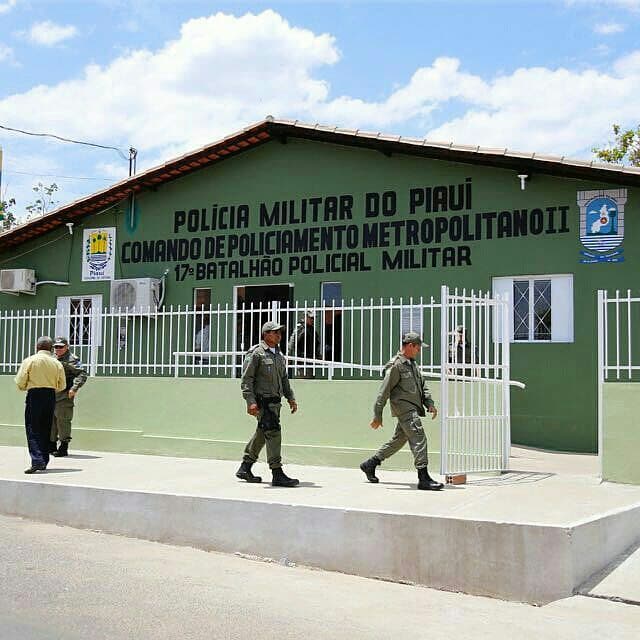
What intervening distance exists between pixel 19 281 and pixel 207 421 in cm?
747

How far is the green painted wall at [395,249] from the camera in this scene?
12.9m

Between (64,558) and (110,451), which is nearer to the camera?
(64,558)

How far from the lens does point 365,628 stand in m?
5.80

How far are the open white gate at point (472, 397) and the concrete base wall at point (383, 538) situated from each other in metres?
2.23

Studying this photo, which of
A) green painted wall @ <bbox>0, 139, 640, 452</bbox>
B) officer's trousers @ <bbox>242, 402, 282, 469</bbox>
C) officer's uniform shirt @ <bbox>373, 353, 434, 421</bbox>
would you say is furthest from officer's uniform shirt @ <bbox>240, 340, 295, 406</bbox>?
green painted wall @ <bbox>0, 139, 640, 452</bbox>

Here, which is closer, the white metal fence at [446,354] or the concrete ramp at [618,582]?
the concrete ramp at [618,582]

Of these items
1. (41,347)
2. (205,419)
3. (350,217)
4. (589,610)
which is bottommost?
(589,610)

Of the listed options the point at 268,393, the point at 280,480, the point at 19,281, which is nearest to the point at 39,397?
the point at 268,393

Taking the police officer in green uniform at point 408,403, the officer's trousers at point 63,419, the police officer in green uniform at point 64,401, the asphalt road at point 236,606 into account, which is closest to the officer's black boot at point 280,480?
the police officer in green uniform at point 408,403

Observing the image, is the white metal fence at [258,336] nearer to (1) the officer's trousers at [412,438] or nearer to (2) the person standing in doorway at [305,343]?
(2) the person standing in doorway at [305,343]

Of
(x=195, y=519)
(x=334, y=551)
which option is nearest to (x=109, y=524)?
(x=195, y=519)

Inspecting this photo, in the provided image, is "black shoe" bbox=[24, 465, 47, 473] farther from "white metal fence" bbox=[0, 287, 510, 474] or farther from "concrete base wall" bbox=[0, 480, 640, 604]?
"white metal fence" bbox=[0, 287, 510, 474]

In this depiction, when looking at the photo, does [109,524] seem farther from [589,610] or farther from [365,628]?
[589,610]

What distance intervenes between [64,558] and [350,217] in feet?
29.0
